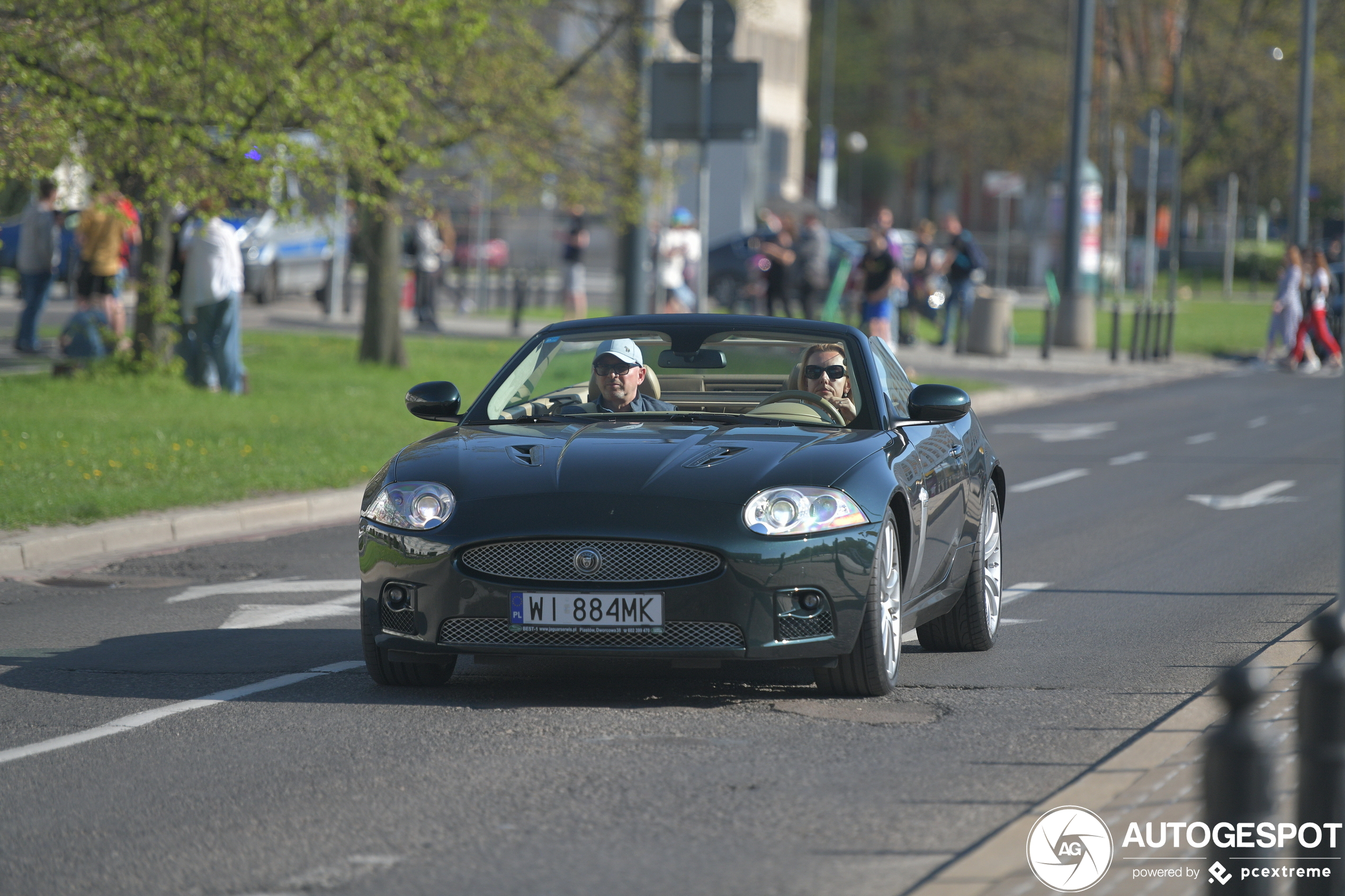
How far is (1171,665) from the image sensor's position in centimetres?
792

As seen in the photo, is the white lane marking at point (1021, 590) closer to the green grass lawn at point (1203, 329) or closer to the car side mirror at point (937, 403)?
the car side mirror at point (937, 403)

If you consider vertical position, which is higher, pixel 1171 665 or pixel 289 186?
pixel 289 186

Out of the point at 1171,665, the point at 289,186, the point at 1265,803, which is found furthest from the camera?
the point at 289,186

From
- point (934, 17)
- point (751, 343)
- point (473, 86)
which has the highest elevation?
point (934, 17)

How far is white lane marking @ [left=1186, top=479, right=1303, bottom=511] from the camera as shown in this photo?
14180mm

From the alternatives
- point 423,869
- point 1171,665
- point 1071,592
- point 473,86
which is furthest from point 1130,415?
point 423,869

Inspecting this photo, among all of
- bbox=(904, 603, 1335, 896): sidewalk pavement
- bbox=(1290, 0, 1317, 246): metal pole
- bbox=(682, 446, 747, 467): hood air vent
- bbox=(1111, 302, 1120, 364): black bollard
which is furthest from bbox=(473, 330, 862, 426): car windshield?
bbox=(1290, 0, 1317, 246): metal pole

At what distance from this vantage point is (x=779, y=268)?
32.5m

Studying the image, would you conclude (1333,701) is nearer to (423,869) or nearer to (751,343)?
(423,869)

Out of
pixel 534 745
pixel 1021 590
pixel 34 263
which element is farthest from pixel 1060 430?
pixel 534 745

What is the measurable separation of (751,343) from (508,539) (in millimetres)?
1944

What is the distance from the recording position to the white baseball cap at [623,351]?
7.96 metres

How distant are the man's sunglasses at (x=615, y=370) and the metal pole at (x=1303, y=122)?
28.4m

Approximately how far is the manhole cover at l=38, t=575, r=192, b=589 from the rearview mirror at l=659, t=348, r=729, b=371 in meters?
3.45
